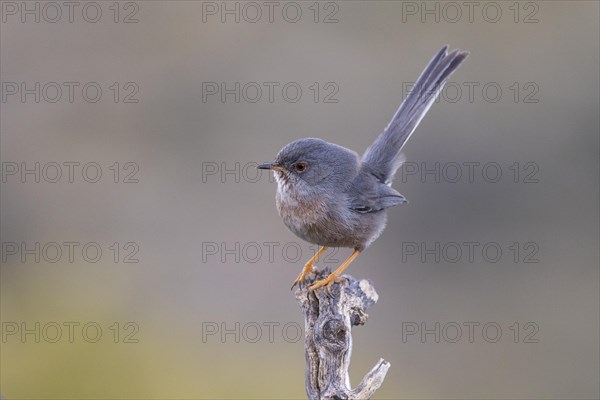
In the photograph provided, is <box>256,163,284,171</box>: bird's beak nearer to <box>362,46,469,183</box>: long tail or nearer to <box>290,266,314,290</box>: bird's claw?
<box>290,266,314,290</box>: bird's claw

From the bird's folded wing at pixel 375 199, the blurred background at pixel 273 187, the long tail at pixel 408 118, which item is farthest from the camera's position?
the blurred background at pixel 273 187

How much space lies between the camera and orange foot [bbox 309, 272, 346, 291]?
19.7 feet

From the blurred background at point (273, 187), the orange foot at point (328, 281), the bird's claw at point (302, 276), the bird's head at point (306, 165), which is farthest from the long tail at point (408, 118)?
the blurred background at point (273, 187)

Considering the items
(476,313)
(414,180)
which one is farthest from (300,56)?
(476,313)

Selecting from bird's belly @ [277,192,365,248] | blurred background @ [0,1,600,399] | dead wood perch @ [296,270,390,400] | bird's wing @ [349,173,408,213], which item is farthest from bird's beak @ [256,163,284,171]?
blurred background @ [0,1,600,399]

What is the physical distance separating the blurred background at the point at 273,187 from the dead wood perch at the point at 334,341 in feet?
12.9

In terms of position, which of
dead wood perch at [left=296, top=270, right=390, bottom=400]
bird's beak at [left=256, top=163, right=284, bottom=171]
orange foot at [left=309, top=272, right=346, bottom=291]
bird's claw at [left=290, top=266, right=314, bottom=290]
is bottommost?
dead wood perch at [left=296, top=270, right=390, bottom=400]

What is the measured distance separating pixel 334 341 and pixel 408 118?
2706 millimetres

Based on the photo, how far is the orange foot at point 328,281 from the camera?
600 cm

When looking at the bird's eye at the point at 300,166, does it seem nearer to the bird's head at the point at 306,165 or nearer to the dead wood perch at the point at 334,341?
the bird's head at the point at 306,165

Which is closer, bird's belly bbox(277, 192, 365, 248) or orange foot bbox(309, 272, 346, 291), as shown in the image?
orange foot bbox(309, 272, 346, 291)

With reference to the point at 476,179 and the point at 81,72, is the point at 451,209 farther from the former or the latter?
the point at 81,72

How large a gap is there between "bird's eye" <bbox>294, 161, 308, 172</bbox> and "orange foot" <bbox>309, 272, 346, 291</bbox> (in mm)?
881

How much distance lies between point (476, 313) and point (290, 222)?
615cm
